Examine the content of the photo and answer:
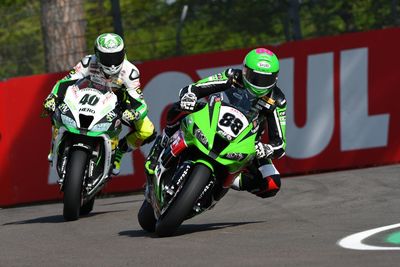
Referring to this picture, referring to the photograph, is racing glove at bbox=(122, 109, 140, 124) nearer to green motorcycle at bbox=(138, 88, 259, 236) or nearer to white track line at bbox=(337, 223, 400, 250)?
green motorcycle at bbox=(138, 88, 259, 236)

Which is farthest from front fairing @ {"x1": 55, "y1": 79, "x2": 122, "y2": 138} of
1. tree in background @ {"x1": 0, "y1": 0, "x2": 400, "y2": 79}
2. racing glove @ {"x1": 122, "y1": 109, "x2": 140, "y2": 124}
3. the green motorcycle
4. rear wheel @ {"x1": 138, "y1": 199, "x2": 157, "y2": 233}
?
tree in background @ {"x1": 0, "y1": 0, "x2": 400, "y2": 79}

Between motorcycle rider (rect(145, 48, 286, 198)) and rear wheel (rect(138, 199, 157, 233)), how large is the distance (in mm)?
344

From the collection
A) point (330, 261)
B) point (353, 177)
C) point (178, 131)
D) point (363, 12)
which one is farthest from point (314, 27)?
point (330, 261)

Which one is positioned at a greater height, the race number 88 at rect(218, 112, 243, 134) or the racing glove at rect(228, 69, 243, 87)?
the racing glove at rect(228, 69, 243, 87)

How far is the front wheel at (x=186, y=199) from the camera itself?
8258mm

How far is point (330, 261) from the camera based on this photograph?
6.82 metres

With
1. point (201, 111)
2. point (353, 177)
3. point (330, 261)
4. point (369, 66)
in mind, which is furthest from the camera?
point (369, 66)

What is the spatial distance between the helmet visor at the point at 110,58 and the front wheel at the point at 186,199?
2.87 metres

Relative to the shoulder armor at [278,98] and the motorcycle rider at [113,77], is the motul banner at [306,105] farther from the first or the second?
the shoulder armor at [278,98]

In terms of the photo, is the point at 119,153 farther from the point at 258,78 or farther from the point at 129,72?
the point at 258,78

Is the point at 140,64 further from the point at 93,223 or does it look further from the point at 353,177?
the point at 93,223

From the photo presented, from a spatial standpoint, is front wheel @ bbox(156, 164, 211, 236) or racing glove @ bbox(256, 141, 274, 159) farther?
racing glove @ bbox(256, 141, 274, 159)

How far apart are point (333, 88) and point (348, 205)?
11.2 ft

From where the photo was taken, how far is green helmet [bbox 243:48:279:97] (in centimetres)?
886
